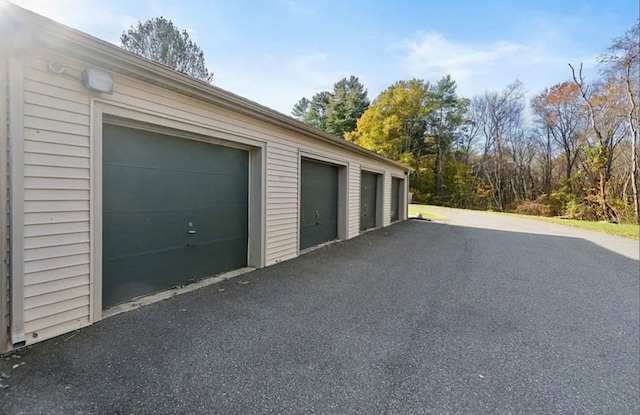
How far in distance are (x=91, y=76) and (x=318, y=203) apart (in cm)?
527

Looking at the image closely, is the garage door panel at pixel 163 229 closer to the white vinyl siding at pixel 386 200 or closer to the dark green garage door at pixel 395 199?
the white vinyl siding at pixel 386 200

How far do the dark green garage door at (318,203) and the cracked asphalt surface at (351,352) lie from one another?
88.2 inches

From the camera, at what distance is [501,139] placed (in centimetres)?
2758

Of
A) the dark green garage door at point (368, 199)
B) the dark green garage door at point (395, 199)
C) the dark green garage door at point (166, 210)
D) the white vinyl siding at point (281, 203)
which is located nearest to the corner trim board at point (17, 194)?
the dark green garage door at point (166, 210)

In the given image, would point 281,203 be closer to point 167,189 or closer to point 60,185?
point 167,189

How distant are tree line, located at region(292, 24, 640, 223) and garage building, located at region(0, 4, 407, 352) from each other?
2216 cm

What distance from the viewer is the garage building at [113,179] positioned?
252 cm

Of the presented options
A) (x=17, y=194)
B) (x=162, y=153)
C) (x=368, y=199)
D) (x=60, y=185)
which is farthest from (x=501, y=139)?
(x=17, y=194)

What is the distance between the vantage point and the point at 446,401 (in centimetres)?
207

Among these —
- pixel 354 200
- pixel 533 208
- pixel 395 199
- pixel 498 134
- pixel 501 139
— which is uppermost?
pixel 498 134

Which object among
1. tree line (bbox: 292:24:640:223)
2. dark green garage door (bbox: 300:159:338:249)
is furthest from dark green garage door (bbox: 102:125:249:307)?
tree line (bbox: 292:24:640:223)

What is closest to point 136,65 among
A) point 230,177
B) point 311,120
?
point 230,177

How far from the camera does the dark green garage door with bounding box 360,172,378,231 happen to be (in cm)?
1032

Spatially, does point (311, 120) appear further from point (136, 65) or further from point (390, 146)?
point (136, 65)
